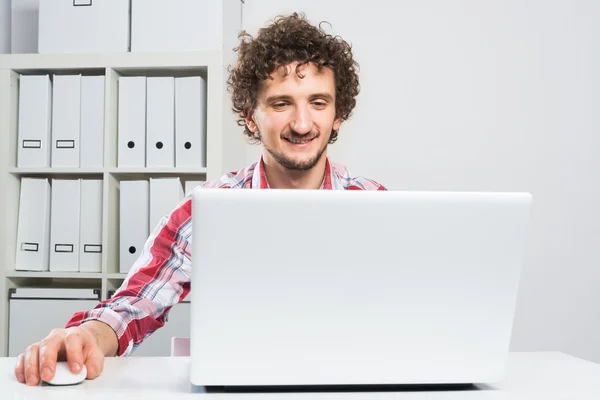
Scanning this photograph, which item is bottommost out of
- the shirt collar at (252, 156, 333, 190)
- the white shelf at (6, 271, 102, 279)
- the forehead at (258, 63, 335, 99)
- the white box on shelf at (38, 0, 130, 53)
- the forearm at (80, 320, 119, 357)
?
the white shelf at (6, 271, 102, 279)

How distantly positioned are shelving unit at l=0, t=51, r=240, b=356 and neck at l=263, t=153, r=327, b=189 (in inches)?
19.3

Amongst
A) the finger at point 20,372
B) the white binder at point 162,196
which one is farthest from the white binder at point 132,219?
the finger at point 20,372

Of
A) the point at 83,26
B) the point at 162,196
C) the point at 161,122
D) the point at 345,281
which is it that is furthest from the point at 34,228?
the point at 345,281

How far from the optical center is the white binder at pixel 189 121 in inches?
86.0

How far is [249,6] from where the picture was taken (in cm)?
254

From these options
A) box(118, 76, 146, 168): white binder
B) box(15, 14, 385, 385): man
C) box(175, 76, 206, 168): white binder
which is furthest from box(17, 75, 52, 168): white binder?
box(15, 14, 385, 385): man

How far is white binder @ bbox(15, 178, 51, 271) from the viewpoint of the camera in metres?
2.24

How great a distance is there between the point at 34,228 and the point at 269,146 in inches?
42.3

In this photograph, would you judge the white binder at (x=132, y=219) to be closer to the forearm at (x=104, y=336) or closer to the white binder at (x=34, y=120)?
the white binder at (x=34, y=120)

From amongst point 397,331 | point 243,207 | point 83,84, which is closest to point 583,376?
point 397,331

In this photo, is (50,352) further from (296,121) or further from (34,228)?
(34,228)

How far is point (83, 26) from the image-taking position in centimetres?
224

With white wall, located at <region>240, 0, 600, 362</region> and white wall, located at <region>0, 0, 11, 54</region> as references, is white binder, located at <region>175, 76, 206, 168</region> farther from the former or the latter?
white wall, located at <region>0, 0, 11, 54</region>

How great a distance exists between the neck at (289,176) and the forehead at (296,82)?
182 mm
